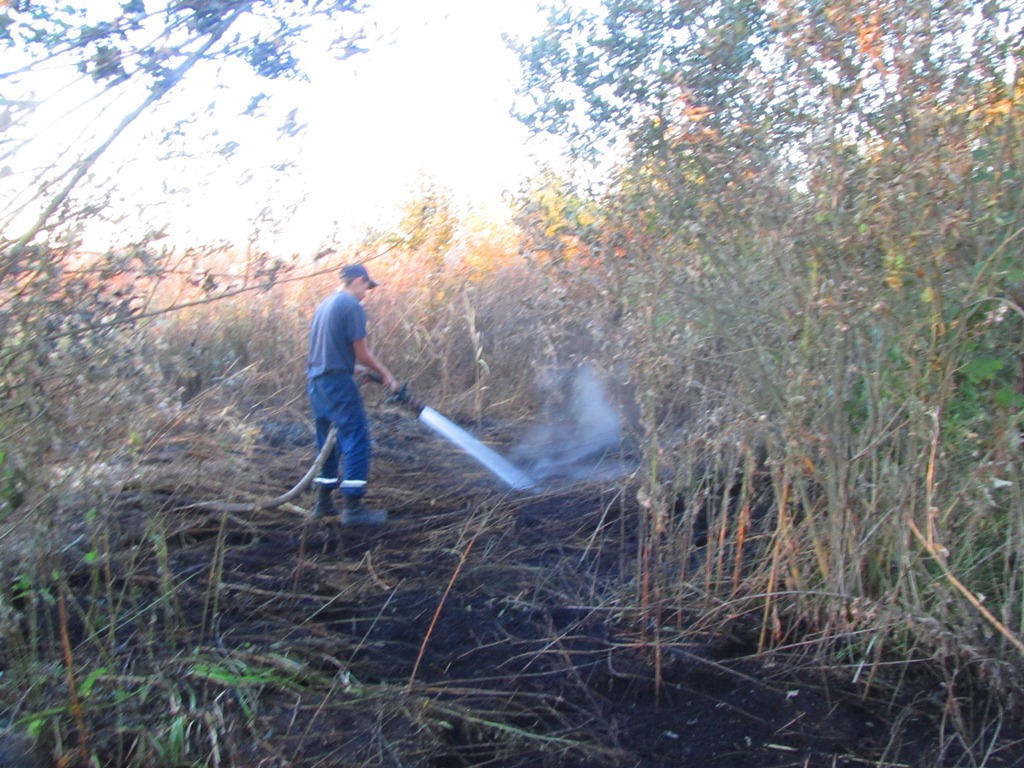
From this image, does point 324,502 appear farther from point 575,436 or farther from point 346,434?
→ point 575,436

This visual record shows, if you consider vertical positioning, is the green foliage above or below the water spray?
above

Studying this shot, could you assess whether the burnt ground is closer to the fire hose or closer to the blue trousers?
the fire hose

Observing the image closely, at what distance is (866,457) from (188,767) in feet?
8.67

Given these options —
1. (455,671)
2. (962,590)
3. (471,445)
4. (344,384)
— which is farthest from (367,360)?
(962,590)

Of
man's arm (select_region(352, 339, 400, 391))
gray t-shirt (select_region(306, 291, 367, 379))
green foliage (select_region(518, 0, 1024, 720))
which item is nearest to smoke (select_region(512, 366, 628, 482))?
man's arm (select_region(352, 339, 400, 391))

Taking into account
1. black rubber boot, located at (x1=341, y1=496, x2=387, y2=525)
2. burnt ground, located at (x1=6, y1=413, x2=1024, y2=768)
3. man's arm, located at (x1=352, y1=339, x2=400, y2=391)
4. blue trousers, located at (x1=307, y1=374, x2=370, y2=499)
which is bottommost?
burnt ground, located at (x1=6, y1=413, x2=1024, y2=768)

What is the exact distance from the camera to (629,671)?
13.3ft

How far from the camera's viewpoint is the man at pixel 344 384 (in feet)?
22.0

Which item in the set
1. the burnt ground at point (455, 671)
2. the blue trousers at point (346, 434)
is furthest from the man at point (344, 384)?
the burnt ground at point (455, 671)

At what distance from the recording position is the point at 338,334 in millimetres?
6746

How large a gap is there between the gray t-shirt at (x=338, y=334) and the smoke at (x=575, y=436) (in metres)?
1.76

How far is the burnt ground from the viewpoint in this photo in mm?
3479

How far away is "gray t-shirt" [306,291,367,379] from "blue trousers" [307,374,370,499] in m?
0.08

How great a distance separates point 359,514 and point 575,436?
3051mm
